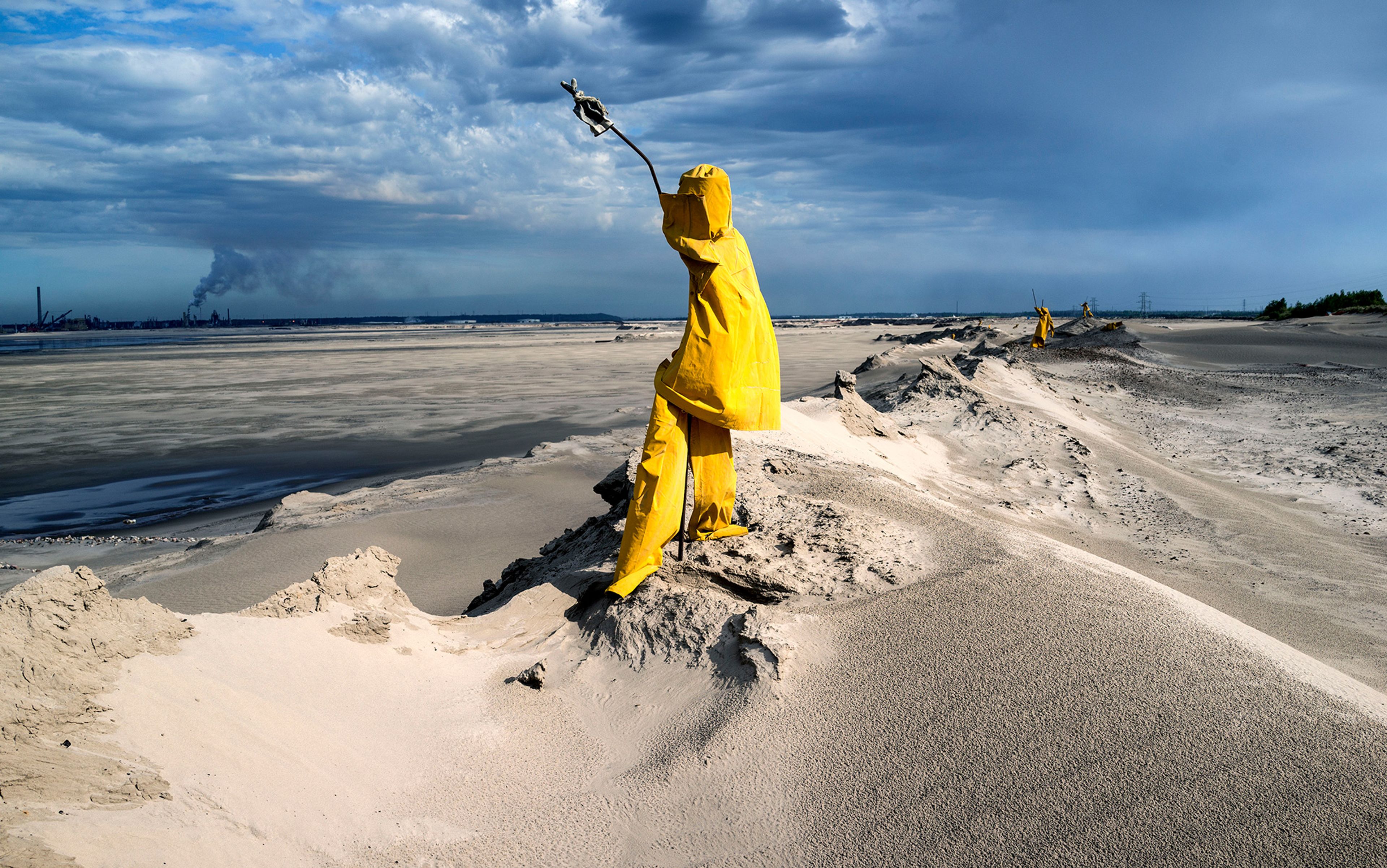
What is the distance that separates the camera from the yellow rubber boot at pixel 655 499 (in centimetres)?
421

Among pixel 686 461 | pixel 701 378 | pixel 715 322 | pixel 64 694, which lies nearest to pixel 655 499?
pixel 686 461

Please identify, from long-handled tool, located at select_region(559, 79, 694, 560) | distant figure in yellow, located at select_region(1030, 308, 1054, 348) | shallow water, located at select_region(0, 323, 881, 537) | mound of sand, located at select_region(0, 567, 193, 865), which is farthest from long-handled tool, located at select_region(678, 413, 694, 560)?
distant figure in yellow, located at select_region(1030, 308, 1054, 348)

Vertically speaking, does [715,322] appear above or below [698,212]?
below

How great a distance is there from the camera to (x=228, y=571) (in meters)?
6.64

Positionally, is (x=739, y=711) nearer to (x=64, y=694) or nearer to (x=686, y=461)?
(x=686, y=461)

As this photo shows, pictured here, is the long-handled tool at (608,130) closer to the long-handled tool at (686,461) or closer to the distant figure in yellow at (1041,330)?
the long-handled tool at (686,461)

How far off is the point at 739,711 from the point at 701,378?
5.90ft

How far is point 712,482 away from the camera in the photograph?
4.69m

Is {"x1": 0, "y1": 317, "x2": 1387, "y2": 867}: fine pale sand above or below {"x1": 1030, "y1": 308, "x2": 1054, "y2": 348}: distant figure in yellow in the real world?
below

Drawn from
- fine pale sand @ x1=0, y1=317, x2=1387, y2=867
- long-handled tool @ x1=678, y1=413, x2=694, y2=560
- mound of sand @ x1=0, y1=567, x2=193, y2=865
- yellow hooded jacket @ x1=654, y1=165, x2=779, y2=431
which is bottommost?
fine pale sand @ x1=0, y1=317, x2=1387, y2=867

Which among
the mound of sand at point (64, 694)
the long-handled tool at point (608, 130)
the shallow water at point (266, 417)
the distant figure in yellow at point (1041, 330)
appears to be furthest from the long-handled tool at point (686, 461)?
the distant figure in yellow at point (1041, 330)

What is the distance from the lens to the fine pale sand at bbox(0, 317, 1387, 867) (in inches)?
98.8

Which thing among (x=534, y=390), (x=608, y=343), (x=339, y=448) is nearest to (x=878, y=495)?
(x=339, y=448)

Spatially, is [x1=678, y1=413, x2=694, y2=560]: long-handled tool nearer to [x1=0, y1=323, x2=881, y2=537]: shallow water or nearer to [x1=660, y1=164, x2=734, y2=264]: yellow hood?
[x1=660, y1=164, x2=734, y2=264]: yellow hood
